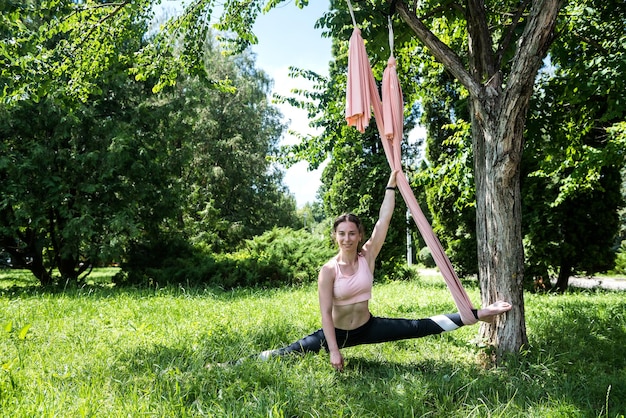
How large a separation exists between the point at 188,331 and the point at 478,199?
113 inches

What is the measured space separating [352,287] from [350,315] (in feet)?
0.73

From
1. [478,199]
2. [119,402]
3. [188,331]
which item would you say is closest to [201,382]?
[119,402]

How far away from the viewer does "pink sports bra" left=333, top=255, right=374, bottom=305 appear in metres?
3.33

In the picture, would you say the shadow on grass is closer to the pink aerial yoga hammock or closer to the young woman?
the young woman

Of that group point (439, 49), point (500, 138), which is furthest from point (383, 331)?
point (439, 49)

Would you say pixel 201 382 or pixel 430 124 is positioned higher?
pixel 430 124

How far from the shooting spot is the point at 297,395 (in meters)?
2.73

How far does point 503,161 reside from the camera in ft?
11.7

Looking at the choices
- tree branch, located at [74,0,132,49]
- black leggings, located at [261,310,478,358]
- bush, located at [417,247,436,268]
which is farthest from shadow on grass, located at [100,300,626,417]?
bush, located at [417,247,436,268]

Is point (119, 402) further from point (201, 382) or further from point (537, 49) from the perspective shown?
point (537, 49)

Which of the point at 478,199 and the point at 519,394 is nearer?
the point at 519,394

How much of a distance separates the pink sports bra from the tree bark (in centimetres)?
105

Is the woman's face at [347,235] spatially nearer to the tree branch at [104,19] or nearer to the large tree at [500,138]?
the large tree at [500,138]

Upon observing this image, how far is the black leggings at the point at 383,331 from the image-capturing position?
3428 mm
